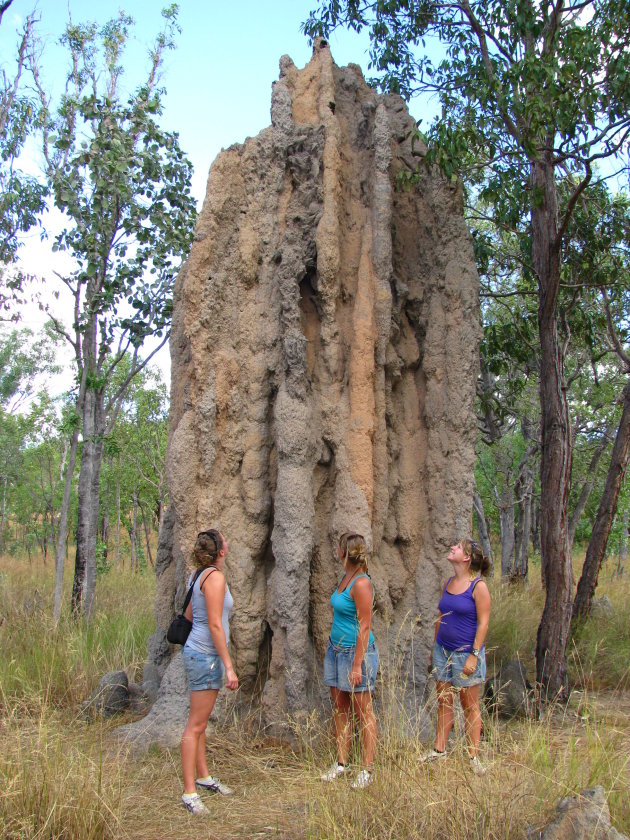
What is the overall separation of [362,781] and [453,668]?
1223 mm

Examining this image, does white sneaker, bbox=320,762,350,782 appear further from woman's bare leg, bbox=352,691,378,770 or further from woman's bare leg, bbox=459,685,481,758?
woman's bare leg, bbox=459,685,481,758

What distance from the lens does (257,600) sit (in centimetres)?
552

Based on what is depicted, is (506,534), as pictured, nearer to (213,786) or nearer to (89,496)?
(89,496)

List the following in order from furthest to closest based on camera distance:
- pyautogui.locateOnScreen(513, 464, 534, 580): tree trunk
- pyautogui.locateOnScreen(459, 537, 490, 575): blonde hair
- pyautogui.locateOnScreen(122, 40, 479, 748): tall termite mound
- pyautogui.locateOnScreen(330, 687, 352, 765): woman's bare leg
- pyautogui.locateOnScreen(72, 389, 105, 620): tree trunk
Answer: pyautogui.locateOnScreen(513, 464, 534, 580): tree trunk, pyautogui.locateOnScreen(72, 389, 105, 620): tree trunk, pyautogui.locateOnScreen(122, 40, 479, 748): tall termite mound, pyautogui.locateOnScreen(459, 537, 490, 575): blonde hair, pyautogui.locateOnScreen(330, 687, 352, 765): woman's bare leg

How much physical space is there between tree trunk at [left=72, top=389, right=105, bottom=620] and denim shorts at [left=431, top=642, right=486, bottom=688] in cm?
551

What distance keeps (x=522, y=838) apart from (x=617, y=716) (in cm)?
328

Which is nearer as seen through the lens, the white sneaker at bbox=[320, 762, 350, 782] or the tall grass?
the tall grass

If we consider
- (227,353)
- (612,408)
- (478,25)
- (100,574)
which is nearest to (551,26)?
(478,25)

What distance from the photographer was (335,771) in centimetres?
421

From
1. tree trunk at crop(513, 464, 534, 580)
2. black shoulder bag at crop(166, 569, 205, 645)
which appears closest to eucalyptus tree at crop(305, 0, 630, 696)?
black shoulder bag at crop(166, 569, 205, 645)

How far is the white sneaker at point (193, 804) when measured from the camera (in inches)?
162

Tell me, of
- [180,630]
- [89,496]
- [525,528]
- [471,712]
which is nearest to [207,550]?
[180,630]

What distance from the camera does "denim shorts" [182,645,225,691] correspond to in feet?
14.1

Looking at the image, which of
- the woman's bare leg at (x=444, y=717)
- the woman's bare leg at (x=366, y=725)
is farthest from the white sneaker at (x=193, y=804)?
the woman's bare leg at (x=444, y=717)
